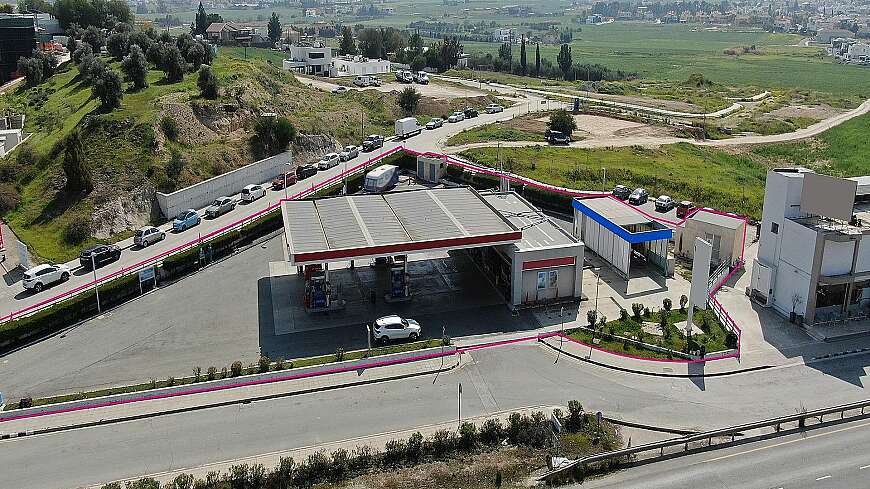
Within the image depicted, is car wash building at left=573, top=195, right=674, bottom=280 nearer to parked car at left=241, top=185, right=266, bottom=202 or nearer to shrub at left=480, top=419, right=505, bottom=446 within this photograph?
shrub at left=480, top=419, right=505, bottom=446

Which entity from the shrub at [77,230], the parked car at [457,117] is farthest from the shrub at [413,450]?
the parked car at [457,117]

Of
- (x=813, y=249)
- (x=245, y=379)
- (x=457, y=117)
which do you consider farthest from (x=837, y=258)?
(x=457, y=117)

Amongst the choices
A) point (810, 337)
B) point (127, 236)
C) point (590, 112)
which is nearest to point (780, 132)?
point (590, 112)

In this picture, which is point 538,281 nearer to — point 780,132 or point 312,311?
point 312,311

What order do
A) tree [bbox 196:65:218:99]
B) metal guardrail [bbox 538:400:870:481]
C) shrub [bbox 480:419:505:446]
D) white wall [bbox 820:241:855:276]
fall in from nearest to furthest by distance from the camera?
metal guardrail [bbox 538:400:870:481], shrub [bbox 480:419:505:446], white wall [bbox 820:241:855:276], tree [bbox 196:65:218:99]

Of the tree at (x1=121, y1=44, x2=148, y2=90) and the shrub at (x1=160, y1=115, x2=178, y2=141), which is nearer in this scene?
the shrub at (x1=160, y1=115, x2=178, y2=141)

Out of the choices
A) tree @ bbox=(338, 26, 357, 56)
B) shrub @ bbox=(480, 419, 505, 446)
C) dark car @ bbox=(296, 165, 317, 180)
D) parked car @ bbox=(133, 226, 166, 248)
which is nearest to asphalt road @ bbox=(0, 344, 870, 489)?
shrub @ bbox=(480, 419, 505, 446)

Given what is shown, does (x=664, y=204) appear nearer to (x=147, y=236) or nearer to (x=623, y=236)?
(x=623, y=236)
